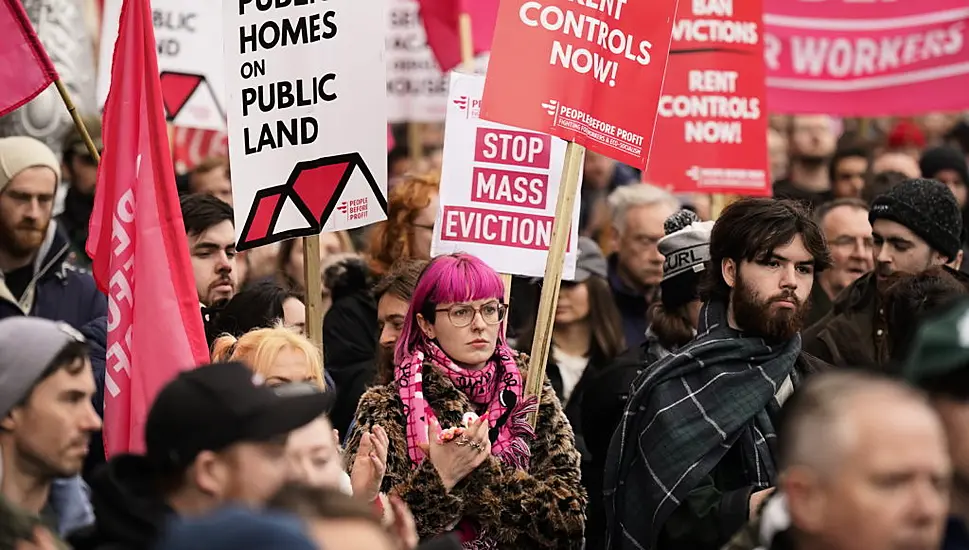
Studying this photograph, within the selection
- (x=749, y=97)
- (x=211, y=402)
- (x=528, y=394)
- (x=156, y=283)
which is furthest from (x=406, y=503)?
(x=749, y=97)

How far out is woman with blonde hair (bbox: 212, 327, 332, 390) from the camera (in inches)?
241

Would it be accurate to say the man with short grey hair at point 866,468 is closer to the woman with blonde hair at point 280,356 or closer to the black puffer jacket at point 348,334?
the woman with blonde hair at point 280,356

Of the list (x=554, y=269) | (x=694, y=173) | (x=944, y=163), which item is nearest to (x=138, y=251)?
(x=554, y=269)

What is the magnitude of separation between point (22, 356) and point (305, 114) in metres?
2.43

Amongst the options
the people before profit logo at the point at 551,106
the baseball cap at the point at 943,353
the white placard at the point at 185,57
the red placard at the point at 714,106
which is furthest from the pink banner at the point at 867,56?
the baseball cap at the point at 943,353

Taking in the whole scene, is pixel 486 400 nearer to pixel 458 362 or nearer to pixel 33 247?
pixel 458 362

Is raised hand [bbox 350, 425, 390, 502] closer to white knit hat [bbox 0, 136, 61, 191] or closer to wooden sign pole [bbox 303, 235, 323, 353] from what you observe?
wooden sign pole [bbox 303, 235, 323, 353]

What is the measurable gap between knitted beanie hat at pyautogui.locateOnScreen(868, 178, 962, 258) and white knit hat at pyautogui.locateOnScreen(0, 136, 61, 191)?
3.95 metres

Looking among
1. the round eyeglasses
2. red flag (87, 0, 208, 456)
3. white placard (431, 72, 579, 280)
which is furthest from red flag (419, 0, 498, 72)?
the round eyeglasses

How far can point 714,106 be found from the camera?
9.34m

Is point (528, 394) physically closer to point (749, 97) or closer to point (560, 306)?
→ point (560, 306)

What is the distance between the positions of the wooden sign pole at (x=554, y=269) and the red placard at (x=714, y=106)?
6.83 ft

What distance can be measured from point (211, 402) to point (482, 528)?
2047 millimetres

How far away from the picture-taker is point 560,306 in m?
9.13
